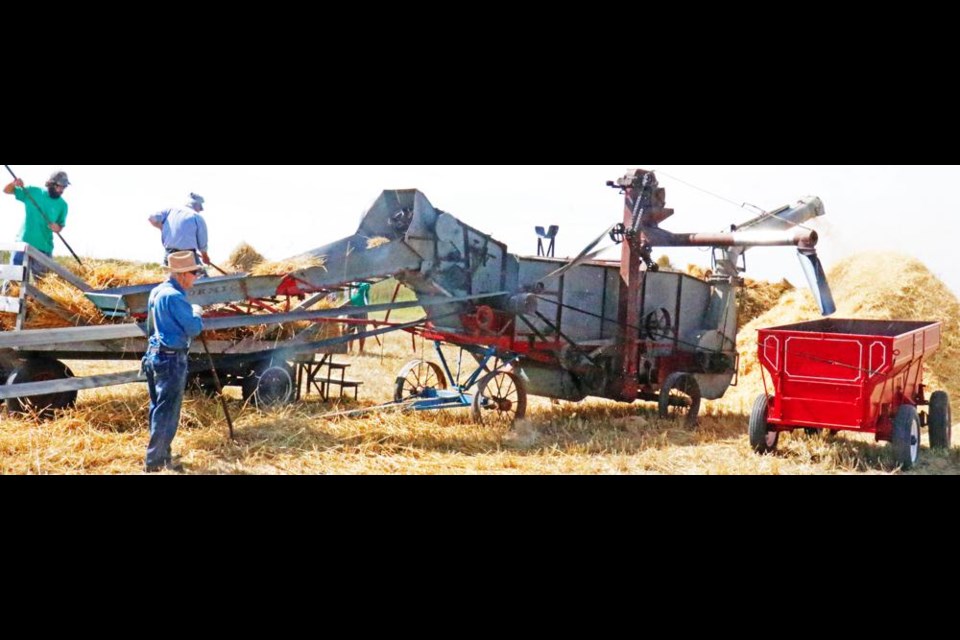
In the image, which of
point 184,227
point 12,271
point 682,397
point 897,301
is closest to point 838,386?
point 682,397

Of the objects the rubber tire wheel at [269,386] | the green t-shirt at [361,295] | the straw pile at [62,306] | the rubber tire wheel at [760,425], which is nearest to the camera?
the straw pile at [62,306]

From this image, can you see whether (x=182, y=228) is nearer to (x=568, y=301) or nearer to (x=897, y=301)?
(x=568, y=301)

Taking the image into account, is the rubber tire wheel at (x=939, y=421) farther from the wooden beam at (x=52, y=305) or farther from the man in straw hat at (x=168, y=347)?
the wooden beam at (x=52, y=305)

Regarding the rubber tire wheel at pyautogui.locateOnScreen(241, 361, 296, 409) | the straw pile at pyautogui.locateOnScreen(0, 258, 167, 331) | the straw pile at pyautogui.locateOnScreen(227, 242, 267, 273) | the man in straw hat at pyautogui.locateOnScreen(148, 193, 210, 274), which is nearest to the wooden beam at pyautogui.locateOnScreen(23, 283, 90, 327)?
the straw pile at pyautogui.locateOnScreen(0, 258, 167, 331)

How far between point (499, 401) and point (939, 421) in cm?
428

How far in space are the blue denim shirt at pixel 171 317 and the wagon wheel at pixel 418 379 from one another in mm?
2997

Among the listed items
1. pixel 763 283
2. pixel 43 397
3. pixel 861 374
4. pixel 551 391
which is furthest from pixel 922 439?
pixel 43 397

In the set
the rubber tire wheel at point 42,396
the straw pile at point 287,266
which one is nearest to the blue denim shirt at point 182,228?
the straw pile at point 287,266

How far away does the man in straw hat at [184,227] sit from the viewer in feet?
25.5

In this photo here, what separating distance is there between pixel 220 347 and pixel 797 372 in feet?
17.3

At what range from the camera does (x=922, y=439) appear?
356 inches

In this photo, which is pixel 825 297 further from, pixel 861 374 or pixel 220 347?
pixel 220 347

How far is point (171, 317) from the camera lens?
6.23 m

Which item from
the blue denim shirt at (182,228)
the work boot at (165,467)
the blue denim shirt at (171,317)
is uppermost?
the blue denim shirt at (182,228)
